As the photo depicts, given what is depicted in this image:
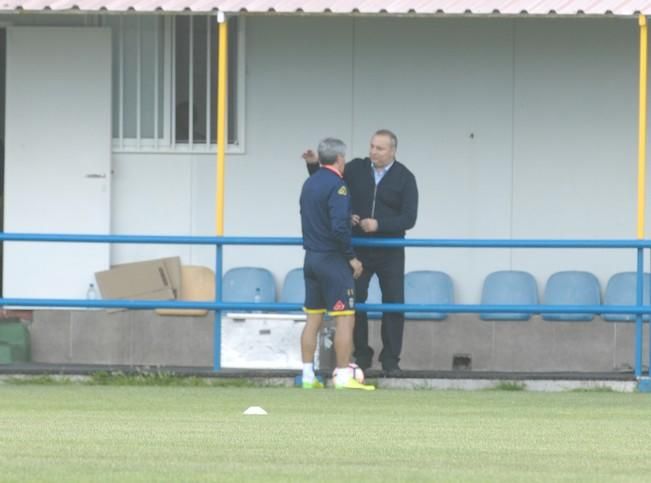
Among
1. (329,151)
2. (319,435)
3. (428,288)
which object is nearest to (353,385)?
(329,151)

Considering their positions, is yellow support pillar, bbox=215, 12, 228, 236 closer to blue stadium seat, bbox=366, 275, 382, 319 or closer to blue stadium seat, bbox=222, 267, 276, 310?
blue stadium seat, bbox=222, 267, 276, 310

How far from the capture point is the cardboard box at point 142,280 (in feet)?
50.2

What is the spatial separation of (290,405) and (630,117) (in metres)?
4.81

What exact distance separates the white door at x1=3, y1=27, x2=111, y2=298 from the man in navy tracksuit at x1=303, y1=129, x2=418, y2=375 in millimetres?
2470

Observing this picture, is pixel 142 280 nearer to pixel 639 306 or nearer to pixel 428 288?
pixel 428 288

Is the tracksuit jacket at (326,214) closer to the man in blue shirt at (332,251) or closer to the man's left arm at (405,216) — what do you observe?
the man in blue shirt at (332,251)

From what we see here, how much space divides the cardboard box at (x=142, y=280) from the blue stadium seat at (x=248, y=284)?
41 cm

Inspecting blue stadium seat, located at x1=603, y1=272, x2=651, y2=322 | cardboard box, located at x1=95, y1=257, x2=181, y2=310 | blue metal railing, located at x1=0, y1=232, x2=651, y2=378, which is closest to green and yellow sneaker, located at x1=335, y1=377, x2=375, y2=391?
blue metal railing, located at x1=0, y1=232, x2=651, y2=378

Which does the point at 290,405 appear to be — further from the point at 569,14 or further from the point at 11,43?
the point at 11,43

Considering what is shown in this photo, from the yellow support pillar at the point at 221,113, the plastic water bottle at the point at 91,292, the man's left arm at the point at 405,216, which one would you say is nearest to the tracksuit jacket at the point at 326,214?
the man's left arm at the point at 405,216

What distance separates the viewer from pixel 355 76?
15.6 m

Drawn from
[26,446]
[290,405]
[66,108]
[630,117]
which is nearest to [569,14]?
[630,117]

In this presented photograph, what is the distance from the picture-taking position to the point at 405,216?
13648mm

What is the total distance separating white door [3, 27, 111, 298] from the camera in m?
15.5
